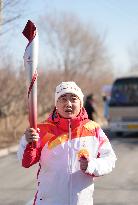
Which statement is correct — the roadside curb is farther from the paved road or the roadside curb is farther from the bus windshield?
the bus windshield

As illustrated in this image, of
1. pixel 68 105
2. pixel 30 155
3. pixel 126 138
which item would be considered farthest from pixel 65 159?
pixel 126 138

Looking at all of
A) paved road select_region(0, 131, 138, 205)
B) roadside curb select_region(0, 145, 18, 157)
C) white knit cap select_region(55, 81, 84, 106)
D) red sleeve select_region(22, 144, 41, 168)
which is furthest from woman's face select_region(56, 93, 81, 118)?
roadside curb select_region(0, 145, 18, 157)

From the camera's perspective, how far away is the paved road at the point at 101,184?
7.96 m

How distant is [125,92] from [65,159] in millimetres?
A: 14869

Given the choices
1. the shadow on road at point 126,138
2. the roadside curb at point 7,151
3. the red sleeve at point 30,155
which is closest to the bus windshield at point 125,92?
the shadow on road at point 126,138

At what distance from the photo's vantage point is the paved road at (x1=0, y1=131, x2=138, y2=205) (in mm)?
7964

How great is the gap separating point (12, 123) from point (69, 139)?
17.7 m

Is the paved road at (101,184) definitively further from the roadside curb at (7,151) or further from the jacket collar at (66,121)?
the jacket collar at (66,121)

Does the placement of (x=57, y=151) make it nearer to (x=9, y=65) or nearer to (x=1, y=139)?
(x=1, y=139)

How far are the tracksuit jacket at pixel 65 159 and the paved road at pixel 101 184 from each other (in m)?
4.21

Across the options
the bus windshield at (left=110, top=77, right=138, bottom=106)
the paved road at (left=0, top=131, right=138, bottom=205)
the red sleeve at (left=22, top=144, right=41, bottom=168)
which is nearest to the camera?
the red sleeve at (left=22, top=144, right=41, bottom=168)

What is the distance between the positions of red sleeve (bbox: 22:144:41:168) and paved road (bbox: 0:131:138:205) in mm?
4314

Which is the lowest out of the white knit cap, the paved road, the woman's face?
the paved road

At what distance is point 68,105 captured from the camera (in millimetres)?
3627
